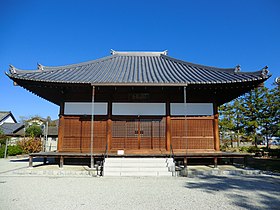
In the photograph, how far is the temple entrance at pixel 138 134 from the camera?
33.1 feet

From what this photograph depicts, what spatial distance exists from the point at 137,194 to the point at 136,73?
302 inches

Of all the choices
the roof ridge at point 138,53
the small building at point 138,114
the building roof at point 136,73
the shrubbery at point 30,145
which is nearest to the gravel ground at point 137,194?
the small building at point 138,114

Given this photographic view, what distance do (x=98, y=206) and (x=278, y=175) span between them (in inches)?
314

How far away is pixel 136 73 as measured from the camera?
1168 cm

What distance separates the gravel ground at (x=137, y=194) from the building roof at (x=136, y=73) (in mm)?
4451

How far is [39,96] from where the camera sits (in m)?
11.8

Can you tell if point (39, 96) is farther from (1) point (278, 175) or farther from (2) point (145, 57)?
(1) point (278, 175)

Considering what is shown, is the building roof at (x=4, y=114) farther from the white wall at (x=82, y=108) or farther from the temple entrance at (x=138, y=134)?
the temple entrance at (x=138, y=134)

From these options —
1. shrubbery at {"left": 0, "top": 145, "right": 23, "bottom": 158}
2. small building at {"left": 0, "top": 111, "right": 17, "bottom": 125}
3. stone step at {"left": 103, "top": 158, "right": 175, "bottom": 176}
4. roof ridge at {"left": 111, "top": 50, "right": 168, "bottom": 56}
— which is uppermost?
roof ridge at {"left": 111, "top": 50, "right": 168, "bottom": 56}

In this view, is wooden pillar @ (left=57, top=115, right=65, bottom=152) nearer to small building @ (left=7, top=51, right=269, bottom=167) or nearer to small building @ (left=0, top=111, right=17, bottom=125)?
small building @ (left=7, top=51, right=269, bottom=167)

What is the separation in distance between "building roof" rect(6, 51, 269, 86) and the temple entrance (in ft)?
7.24

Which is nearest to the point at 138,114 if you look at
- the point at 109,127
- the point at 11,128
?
the point at 109,127

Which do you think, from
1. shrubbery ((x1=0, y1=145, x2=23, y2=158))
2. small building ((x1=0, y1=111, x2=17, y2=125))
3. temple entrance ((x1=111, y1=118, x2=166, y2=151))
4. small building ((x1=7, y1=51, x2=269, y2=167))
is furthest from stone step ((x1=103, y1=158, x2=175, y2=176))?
small building ((x1=0, y1=111, x2=17, y2=125))

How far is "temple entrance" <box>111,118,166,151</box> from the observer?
1009 centimetres
